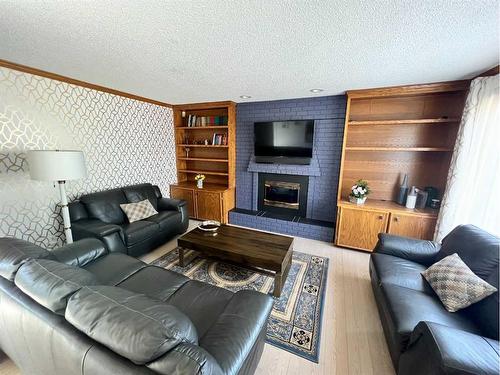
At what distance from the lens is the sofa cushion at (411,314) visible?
1.35 meters

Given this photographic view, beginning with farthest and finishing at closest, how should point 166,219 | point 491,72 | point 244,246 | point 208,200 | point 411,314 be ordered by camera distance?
1. point 208,200
2. point 166,219
3. point 244,246
4. point 491,72
5. point 411,314

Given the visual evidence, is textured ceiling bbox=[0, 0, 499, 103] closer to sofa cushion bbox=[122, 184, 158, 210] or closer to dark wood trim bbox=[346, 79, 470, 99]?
dark wood trim bbox=[346, 79, 470, 99]

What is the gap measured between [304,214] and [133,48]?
11.1ft

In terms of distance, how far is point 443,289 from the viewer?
1.56 m

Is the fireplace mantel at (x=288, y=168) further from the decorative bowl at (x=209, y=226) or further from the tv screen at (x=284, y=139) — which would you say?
the decorative bowl at (x=209, y=226)

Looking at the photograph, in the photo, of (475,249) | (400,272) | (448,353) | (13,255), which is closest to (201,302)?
(13,255)

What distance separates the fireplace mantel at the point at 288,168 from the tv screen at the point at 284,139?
165 millimetres

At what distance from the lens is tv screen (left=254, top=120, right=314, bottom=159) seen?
141 inches

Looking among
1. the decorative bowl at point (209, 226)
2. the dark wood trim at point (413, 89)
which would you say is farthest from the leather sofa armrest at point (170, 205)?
the dark wood trim at point (413, 89)

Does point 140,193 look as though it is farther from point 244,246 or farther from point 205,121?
point 244,246

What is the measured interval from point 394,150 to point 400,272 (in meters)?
1.88

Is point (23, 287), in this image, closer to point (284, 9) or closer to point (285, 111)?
point (284, 9)

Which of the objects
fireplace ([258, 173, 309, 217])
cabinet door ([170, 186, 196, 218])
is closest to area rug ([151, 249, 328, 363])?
fireplace ([258, 173, 309, 217])

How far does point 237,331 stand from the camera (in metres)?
1.13
